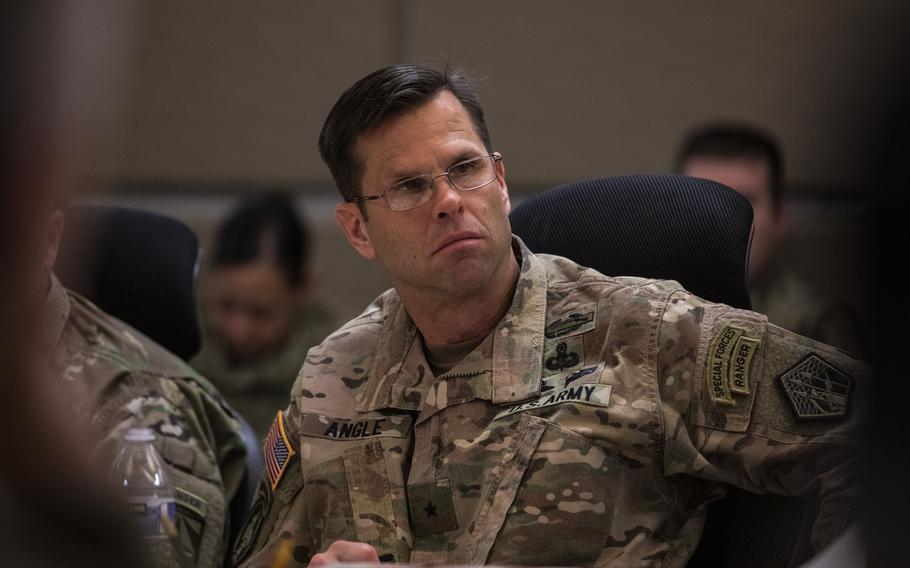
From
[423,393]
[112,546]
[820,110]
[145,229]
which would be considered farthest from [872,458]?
[820,110]

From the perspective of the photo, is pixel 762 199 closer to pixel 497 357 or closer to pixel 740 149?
pixel 740 149

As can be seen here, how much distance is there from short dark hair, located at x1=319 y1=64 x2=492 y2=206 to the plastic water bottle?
50 cm

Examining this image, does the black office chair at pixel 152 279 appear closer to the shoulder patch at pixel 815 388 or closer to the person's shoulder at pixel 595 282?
the person's shoulder at pixel 595 282

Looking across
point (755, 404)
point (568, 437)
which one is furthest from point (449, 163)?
point (755, 404)

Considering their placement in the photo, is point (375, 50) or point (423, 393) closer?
point (423, 393)

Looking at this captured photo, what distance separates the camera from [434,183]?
170cm

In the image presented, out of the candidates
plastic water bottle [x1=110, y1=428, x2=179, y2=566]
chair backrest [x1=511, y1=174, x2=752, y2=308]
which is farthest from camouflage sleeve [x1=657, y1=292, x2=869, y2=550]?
plastic water bottle [x1=110, y1=428, x2=179, y2=566]

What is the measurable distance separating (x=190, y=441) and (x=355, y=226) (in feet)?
1.54

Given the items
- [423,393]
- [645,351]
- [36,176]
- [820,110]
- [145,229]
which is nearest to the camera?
[36,176]

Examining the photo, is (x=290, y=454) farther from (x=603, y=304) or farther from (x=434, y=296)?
(x=603, y=304)

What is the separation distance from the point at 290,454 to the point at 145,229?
2.03ft

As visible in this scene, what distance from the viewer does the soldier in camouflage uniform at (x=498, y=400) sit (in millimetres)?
1470

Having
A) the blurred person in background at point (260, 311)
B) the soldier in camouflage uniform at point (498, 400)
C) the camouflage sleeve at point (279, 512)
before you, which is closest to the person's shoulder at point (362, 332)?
the soldier in camouflage uniform at point (498, 400)

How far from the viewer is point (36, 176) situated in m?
0.56
